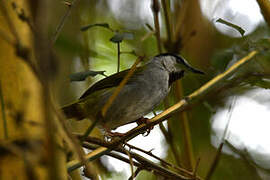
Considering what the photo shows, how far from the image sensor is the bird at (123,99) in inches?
99.2

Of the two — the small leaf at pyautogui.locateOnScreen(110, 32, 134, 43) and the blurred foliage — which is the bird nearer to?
the blurred foliage

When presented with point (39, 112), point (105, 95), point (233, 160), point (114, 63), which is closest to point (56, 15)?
point (114, 63)

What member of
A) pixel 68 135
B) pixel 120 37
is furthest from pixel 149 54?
pixel 68 135

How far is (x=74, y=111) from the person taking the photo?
2.48m

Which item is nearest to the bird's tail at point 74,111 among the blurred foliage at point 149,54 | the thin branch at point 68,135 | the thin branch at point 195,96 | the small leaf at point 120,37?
the blurred foliage at point 149,54

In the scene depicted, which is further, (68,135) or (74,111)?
(74,111)

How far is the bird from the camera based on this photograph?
2.52m

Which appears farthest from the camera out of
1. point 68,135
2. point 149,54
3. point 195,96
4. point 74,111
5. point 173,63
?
point 149,54

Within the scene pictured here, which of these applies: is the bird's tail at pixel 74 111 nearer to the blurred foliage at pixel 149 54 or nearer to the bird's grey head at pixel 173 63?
the blurred foliage at pixel 149 54

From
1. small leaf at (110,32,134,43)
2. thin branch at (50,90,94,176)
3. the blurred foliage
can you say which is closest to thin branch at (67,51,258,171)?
thin branch at (50,90,94,176)

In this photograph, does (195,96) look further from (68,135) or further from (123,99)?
(123,99)

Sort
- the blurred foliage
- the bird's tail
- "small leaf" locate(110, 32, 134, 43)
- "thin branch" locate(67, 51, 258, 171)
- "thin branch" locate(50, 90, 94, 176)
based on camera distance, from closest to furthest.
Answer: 1. "thin branch" locate(50, 90, 94, 176)
2. "thin branch" locate(67, 51, 258, 171)
3. "small leaf" locate(110, 32, 134, 43)
4. the bird's tail
5. the blurred foliage

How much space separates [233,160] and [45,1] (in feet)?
9.99

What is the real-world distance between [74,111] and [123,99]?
342 mm
